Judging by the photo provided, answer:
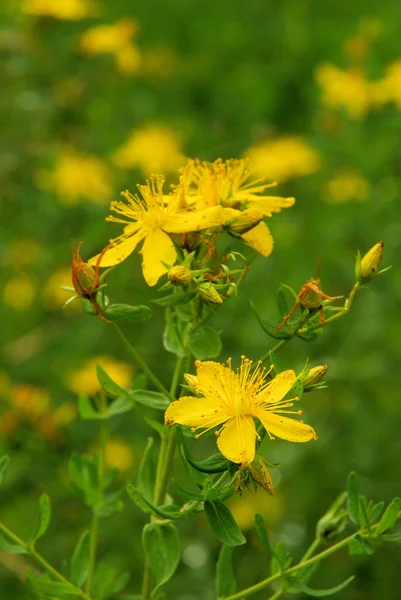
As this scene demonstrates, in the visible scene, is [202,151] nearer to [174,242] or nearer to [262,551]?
[262,551]

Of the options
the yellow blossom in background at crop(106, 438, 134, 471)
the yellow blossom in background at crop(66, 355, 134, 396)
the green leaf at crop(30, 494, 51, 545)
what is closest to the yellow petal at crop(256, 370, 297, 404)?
the green leaf at crop(30, 494, 51, 545)

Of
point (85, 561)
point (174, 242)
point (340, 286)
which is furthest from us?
point (340, 286)

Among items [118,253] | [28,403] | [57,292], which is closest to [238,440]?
[118,253]

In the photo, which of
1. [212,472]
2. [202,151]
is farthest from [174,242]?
[202,151]

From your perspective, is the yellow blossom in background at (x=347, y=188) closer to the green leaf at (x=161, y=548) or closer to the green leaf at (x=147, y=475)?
the green leaf at (x=147, y=475)

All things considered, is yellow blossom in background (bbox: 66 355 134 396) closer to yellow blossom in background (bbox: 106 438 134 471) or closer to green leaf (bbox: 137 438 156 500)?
yellow blossom in background (bbox: 106 438 134 471)

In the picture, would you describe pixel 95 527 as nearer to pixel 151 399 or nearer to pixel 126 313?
pixel 151 399
